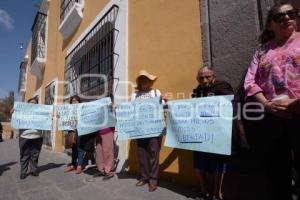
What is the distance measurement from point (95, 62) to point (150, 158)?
4.12 metres

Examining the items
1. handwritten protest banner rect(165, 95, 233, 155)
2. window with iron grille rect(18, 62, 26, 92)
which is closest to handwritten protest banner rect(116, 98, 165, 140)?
handwritten protest banner rect(165, 95, 233, 155)

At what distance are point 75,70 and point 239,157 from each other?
6.83 metres

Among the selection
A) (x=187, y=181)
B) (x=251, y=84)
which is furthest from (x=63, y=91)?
(x=251, y=84)

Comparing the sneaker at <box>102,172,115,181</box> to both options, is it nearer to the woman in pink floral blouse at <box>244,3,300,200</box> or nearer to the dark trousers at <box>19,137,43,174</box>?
the dark trousers at <box>19,137,43,174</box>

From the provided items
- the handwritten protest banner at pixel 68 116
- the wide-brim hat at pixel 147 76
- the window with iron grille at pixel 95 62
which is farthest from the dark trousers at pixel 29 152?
the wide-brim hat at pixel 147 76

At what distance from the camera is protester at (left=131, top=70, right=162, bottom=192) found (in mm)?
3617

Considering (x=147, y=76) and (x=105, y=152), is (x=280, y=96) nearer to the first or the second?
Answer: (x=147, y=76)

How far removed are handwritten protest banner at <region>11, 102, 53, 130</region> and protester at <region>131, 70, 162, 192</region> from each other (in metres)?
2.19

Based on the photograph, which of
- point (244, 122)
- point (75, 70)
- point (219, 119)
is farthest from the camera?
point (75, 70)

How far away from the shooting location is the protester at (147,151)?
3.62 meters

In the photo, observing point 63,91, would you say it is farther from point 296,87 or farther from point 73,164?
point 296,87

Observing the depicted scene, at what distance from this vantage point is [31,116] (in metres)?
5.07

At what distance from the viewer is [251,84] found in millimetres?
2223

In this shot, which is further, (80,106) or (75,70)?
(75,70)
